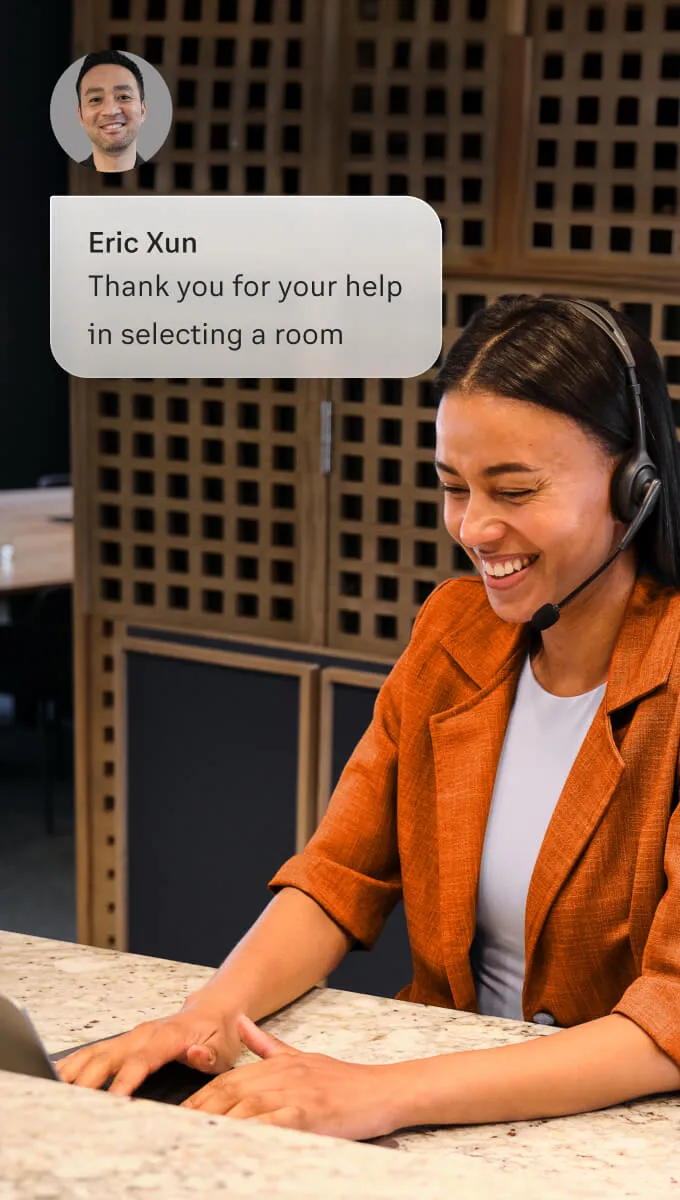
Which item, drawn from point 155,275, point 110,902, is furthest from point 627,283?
point 110,902

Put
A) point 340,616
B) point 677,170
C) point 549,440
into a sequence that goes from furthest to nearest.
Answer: point 340,616 → point 677,170 → point 549,440

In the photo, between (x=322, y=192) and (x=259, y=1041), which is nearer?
(x=259, y=1041)

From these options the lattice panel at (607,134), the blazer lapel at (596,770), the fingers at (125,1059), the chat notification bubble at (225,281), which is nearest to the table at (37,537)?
the lattice panel at (607,134)

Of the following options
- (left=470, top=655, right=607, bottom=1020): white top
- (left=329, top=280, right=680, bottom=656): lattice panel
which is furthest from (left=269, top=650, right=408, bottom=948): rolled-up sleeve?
(left=329, top=280, right=680, bottom=656): lattice panel

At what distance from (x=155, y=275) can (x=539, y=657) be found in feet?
2.43

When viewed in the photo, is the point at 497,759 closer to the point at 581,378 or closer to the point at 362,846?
the point at 362,846

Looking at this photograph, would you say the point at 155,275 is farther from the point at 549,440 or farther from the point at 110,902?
the point at 110,902

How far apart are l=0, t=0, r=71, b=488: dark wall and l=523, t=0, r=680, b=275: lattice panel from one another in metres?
5.56

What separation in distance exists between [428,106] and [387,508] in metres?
0.80

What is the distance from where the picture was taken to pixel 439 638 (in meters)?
1.68

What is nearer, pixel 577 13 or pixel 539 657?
pixel 539 657

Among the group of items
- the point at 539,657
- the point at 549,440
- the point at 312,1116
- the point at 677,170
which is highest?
the point at 677,170

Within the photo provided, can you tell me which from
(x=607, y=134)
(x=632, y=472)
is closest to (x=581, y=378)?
(x=632, y=472)

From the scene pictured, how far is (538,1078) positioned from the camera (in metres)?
1.20
